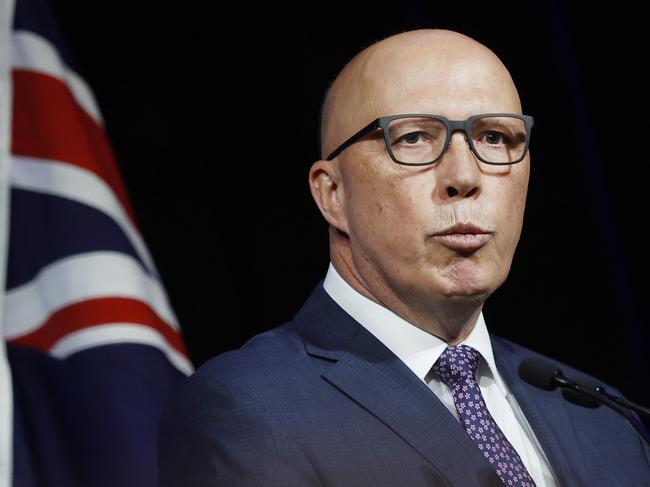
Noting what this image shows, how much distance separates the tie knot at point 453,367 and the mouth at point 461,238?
0.60ft

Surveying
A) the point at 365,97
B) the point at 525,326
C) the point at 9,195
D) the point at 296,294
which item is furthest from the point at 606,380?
the point at 9,195

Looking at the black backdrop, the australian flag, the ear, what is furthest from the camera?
the black backdrop

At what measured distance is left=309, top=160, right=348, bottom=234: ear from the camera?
1588 millimetres

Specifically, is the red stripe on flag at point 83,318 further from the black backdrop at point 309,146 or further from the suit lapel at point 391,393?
the suit lapel at point 391,393

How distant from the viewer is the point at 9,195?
2.21m

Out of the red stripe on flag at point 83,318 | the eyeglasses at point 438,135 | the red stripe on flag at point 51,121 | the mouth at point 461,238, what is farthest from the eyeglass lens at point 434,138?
the red stripe on flag at point 51,121

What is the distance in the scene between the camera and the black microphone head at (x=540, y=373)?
1421 millimetres

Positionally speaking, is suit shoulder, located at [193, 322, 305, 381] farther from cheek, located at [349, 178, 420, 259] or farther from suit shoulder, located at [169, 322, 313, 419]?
cheek, located at [349, 178, 420, 259]

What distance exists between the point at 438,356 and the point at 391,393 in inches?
5.5

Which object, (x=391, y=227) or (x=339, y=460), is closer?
(x=339, y=460)

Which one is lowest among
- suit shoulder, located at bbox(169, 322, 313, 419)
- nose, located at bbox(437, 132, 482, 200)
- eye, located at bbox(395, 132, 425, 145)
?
suit shoulder, located at bbox(169, 322, 313, 419)

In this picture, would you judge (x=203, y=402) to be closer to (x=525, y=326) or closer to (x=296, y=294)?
(x=296, y=294)

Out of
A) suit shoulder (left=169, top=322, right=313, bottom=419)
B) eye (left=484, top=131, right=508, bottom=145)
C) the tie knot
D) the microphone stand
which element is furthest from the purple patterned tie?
eye (left=484, top=131, right=508, bottom=145)

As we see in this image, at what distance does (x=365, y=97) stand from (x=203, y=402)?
0.58m
